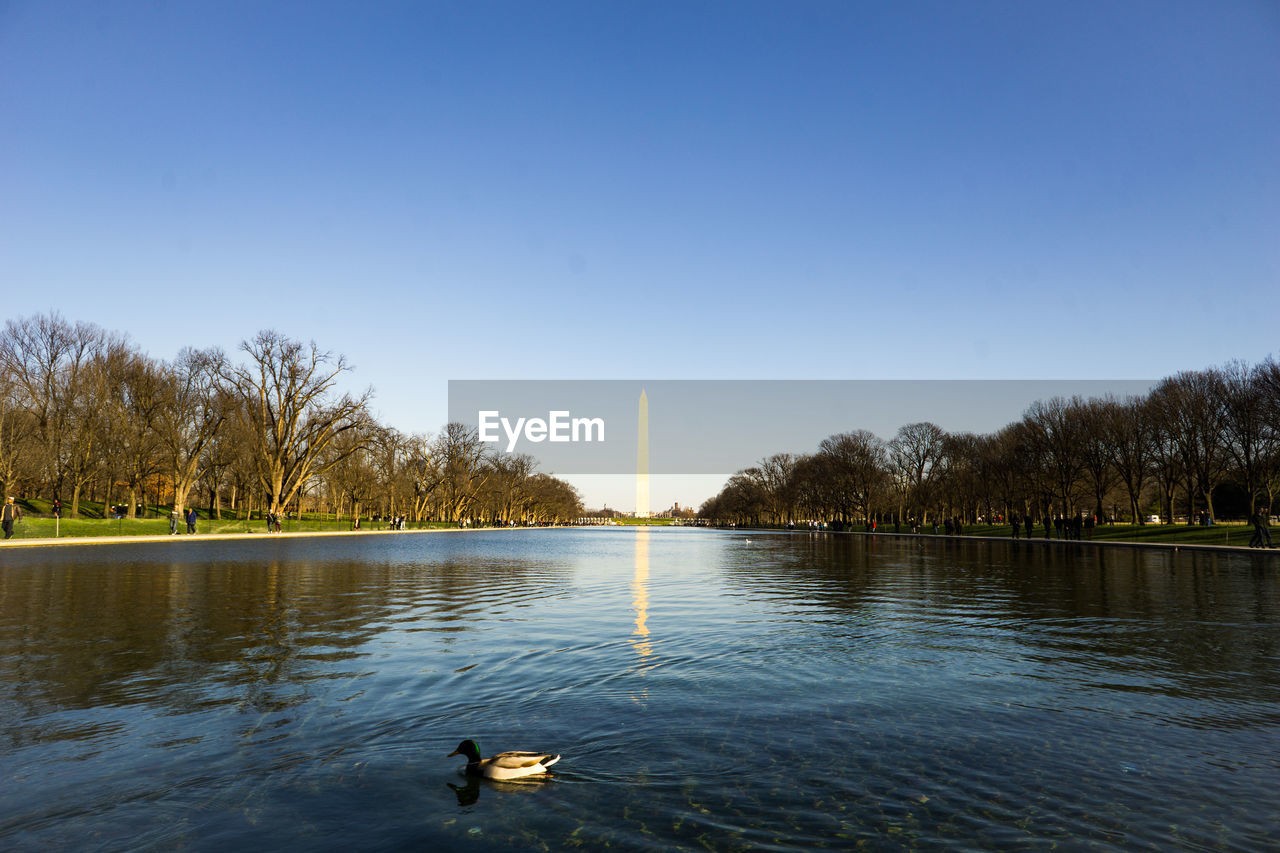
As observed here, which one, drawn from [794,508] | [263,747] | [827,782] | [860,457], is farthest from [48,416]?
[794,508]

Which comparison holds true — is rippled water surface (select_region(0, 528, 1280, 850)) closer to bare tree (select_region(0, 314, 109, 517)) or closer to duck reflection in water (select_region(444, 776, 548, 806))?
duck reflection in water (select_region(444, 776, 548, 806))

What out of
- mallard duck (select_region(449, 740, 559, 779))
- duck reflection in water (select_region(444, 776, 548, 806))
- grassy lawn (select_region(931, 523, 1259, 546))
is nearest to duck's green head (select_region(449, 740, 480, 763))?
mallard duck (select_region(449, 740, 559, 779))

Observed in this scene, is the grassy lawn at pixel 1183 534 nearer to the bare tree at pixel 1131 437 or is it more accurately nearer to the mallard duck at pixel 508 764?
the bare tree at pixel 1131 437

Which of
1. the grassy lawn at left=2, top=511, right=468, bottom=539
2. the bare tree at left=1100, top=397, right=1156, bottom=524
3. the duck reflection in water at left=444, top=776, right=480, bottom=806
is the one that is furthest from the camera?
the bare tree at left=1100, top=397, right=1156, bottom=524

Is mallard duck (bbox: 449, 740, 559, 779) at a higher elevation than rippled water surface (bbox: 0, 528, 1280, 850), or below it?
higher

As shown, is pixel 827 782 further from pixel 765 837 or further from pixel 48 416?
pixel 48 416

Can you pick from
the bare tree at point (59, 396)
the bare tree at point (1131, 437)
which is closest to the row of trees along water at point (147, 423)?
the bare tree at point (59, 396)

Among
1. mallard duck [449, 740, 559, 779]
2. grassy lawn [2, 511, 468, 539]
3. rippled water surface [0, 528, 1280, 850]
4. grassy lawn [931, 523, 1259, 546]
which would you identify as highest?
grassy lawn [2, 511, 468, 539]

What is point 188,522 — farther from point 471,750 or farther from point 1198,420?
point 1198,420

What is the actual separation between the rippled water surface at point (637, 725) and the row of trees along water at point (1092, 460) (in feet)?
190

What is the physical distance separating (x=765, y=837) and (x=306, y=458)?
7755 cm

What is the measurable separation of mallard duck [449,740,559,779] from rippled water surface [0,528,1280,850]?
14cm

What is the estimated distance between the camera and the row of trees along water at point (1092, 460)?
65250 mm

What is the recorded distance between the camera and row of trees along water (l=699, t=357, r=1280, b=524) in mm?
65250
